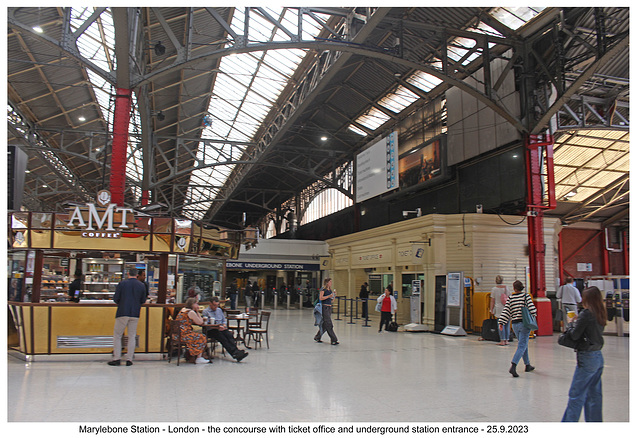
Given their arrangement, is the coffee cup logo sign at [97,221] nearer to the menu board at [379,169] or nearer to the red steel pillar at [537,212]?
the menu board at [379,169]

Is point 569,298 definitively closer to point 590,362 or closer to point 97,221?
point 590,362

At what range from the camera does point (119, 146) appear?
1108 centimetres

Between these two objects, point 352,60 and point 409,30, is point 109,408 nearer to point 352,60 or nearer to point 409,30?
point 409,30

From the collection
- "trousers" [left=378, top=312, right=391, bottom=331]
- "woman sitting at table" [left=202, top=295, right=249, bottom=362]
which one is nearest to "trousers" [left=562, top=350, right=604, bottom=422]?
"woman sitting at table" [left=202, top=295, right=249, bottom=362]

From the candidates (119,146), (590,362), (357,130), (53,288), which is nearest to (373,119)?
(357,130)

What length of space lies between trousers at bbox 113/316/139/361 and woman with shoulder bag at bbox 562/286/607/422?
645 cm

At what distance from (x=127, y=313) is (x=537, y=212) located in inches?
428

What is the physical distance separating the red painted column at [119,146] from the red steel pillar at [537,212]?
Answer: 34.7 ft

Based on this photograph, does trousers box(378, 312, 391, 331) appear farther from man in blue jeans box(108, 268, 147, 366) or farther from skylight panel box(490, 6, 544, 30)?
skylight panel box(490, 6, 544, 30)

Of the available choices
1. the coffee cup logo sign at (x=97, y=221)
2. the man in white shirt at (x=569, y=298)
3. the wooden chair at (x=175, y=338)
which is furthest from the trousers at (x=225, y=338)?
the man in white shirt at (x=569, y=298)

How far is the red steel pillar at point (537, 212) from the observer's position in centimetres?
1306

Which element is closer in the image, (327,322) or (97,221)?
(97,221)

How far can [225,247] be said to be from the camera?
10.8 m
